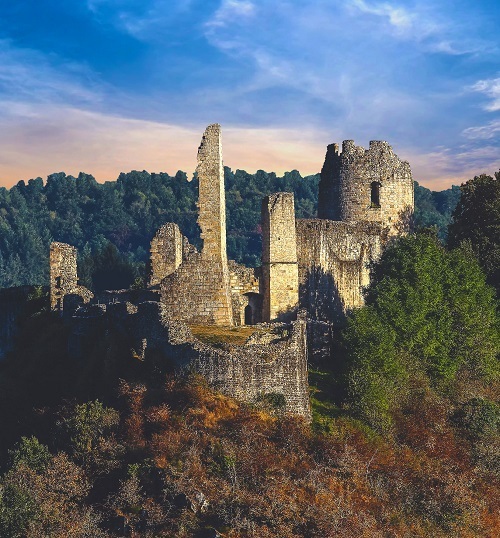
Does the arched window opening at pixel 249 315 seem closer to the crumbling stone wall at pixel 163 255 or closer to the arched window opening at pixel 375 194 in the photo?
the crumbling stone wall at pixel 163 255

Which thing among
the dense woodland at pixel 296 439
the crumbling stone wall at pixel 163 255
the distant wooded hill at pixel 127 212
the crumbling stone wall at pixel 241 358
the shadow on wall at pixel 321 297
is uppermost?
the distant wooded hill at pixel 127 212

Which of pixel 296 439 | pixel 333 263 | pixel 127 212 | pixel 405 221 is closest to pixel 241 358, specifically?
pixel 296 439

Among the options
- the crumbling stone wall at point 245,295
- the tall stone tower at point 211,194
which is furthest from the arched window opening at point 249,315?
the tall stone tower at point 211,194

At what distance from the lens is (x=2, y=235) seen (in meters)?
157

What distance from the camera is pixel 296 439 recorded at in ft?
84.9

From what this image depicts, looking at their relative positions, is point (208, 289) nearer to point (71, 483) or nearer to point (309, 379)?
point (309, 379)

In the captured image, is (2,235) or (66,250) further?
(2,235)

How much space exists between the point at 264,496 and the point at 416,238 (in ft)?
59.8

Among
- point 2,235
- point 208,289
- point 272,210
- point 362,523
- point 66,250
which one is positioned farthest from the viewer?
point 2,235

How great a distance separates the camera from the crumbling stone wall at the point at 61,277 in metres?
40.4

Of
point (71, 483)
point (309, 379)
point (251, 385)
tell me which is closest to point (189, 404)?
point (251, 385)

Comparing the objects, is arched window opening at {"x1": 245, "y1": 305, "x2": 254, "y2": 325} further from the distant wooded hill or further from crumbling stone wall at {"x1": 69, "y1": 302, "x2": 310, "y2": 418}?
the distant wooded hill

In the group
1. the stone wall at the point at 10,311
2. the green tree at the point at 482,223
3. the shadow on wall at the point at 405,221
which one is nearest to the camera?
the green tree at the point at 482,223

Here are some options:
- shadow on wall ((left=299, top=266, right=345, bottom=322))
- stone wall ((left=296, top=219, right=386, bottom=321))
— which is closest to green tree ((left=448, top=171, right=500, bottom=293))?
stone wall ((left=296, top=219, right=386, bottom=321))
